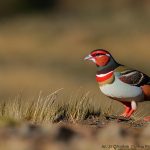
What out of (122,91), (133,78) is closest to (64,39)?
(133,78)

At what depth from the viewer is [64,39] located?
48094 millimetres

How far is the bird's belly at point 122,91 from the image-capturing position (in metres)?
11.9

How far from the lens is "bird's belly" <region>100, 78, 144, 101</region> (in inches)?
468

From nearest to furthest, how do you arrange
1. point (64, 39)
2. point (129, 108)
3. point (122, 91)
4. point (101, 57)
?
point (122, 91)
point (101, 57)
point (129, 108)
point (64, 39)

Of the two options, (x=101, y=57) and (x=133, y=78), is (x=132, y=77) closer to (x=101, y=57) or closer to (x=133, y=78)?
(x=133, y=78)

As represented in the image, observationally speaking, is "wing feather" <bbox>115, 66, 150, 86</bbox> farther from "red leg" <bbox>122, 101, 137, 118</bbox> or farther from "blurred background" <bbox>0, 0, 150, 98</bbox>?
"blurred background" <bbox>0, 0, 150, 98</bbox>

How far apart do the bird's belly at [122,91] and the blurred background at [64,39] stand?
1175 cm

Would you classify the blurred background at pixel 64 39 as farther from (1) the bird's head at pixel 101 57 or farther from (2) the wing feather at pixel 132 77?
(2) the wing feather at pixel 132 77

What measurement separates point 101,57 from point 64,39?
35.9m

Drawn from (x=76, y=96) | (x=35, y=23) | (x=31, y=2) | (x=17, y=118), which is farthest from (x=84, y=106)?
(x=31, y=2)

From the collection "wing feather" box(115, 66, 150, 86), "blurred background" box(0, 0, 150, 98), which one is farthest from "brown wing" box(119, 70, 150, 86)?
"blurred background" box(0, 0, 150, 98)

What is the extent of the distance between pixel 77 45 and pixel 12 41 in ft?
11.3

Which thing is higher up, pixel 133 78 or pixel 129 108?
pixel 133 78

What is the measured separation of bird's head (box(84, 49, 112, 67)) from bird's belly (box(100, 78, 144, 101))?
1.03 ft
